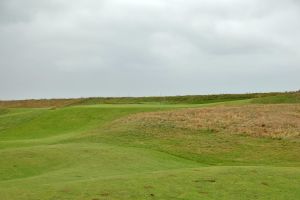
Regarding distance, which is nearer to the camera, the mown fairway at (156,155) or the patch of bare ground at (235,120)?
the mown fairway at (156,155)

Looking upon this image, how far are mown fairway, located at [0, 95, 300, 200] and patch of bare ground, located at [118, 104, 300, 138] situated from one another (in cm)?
6

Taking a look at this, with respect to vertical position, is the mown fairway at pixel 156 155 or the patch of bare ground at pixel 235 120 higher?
the patch of bare ground at pixel 235 120

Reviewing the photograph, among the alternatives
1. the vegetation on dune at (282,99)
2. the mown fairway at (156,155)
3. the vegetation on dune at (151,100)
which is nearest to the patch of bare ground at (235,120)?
the mown fairway at (156,155)

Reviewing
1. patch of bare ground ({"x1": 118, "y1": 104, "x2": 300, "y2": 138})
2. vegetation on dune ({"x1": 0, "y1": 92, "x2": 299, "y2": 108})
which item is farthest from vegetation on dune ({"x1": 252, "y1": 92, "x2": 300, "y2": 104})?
patch of bare ground ({"x1": 118, "y1": 104, "x2": 300, "y2": 138})

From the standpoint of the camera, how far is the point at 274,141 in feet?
99.6

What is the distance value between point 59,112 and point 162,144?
63.6 ft

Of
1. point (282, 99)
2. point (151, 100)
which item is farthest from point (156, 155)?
point (151, 100)

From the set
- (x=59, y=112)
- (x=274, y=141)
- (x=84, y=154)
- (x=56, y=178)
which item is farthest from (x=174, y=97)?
(x=56, y=178)

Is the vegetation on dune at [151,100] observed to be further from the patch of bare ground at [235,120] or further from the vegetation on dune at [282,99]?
the patch of bare ground at [235,120]

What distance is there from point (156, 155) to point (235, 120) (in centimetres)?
1073

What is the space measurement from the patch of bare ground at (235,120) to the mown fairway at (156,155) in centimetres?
6

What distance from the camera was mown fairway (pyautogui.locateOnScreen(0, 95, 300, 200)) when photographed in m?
15.9

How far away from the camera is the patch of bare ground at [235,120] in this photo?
32594mm

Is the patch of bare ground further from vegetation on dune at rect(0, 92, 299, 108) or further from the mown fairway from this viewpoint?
vegetation on dune at rect(0, 92, 299, 108)
